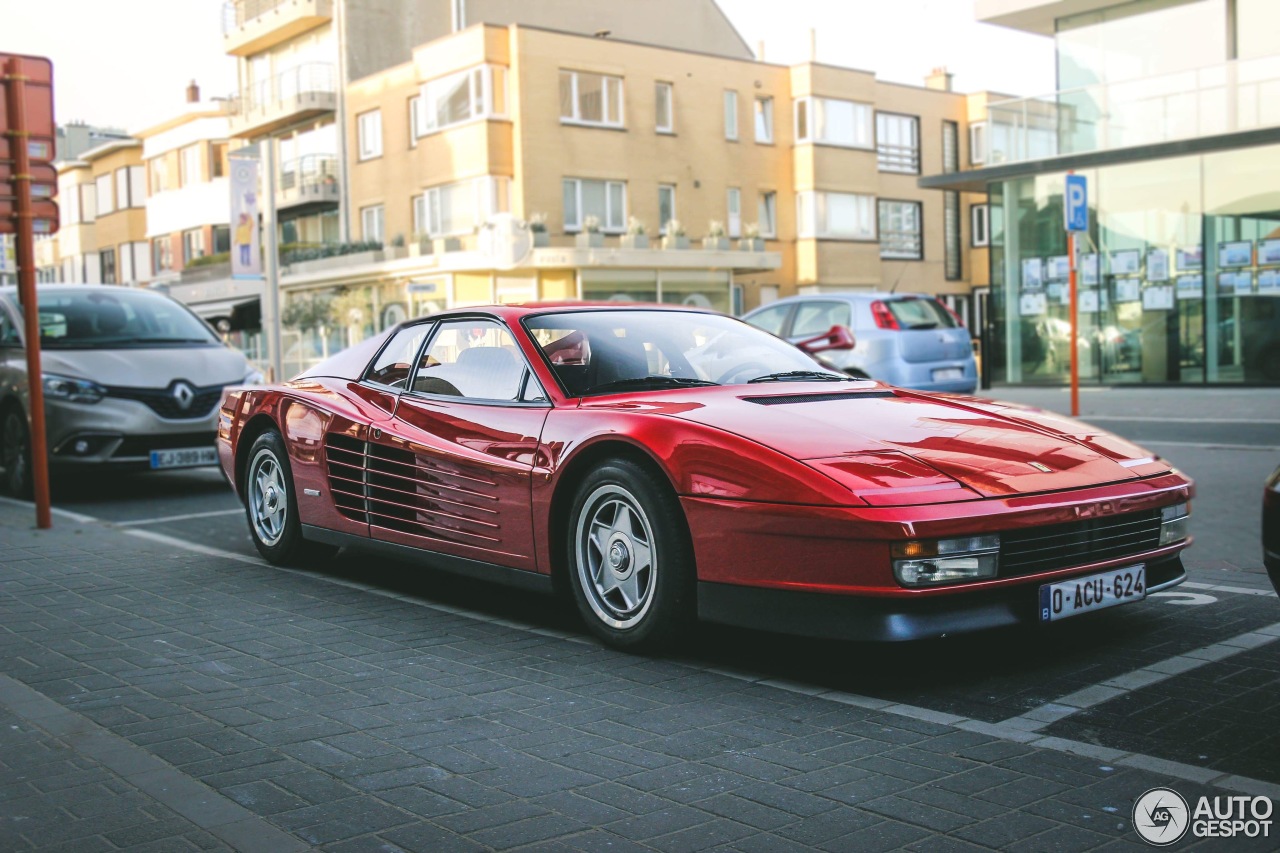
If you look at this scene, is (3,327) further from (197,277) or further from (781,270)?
(197,277)

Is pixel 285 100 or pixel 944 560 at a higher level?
pixel 285 100

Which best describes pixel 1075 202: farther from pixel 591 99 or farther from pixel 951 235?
pixel 951 235

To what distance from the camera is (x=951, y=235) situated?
4956 centimetres

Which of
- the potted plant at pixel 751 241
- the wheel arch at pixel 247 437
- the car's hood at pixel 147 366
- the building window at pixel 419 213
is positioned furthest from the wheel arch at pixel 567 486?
the building window at pixel 419 213

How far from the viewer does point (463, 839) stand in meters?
3.12

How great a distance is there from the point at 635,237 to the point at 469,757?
3281cm

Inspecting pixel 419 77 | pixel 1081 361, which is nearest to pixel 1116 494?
pixel 1081 361

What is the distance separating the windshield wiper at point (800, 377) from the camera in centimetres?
566

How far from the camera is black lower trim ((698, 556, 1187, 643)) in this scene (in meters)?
4.15

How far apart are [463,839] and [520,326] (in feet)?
10.0

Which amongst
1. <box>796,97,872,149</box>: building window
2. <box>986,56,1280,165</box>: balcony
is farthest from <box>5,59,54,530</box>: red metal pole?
<box>796,97,872,149</box>: building window

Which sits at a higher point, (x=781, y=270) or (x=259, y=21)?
(x=259, y=21)

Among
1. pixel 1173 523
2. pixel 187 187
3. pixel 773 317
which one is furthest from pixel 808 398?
pixel 187 187

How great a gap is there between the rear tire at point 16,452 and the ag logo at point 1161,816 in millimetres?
9598
